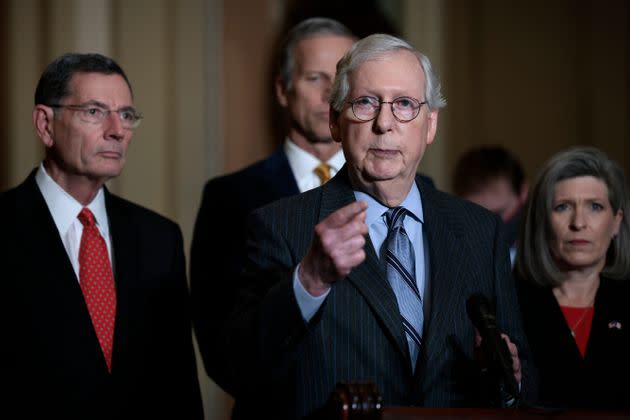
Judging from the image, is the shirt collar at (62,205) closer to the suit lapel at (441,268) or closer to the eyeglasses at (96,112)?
the eyeglasses at (96,112)

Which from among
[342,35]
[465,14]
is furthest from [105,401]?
[465,14]

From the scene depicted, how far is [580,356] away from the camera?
325 cm

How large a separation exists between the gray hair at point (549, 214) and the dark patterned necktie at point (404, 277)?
96 centimetres

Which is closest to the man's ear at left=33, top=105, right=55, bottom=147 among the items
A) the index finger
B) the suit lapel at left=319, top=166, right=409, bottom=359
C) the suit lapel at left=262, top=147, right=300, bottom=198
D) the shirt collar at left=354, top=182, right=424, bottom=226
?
the suit lapel at left=262, top=147, right=300, bottom=198

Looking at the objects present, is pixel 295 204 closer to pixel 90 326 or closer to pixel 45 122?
pixel 90 326

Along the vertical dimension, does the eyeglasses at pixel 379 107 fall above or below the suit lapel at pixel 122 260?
above

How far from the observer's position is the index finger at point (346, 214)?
7.02ft

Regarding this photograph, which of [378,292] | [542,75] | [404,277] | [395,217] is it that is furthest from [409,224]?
[542,75]

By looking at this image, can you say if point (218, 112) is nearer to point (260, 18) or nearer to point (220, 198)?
point (260, 18)

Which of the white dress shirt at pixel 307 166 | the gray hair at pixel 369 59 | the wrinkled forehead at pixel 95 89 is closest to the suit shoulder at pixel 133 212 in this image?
the wrinkled forehead at pixel 95 89

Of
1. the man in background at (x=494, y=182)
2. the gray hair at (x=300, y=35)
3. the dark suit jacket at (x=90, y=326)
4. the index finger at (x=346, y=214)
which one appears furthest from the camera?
the man in background at (x=494, y=182)

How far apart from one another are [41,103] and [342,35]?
107 cm

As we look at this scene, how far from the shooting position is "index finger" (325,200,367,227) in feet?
7.02

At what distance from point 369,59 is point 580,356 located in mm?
1263
